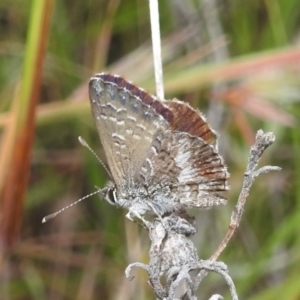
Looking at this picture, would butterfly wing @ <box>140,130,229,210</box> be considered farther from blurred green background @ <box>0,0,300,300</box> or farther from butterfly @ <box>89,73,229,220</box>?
blurred green background @ <box>0,0,300,300</box>

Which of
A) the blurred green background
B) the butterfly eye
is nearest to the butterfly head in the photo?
the butterfly eye

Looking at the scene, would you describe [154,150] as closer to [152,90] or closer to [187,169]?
[187,169]

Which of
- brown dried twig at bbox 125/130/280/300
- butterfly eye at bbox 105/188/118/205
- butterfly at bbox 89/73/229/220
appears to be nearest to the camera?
brown dried twig at bbox 125/130/280/300

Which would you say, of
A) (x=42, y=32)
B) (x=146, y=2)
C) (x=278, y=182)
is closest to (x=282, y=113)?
(x=278, y=182)

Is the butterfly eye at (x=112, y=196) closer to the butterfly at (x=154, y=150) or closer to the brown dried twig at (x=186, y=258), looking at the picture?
the butterfly at (x=154, y=150)

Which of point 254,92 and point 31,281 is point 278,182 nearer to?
point 254,92

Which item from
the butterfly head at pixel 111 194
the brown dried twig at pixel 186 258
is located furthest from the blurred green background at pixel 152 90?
the brown dried twig at pixel 186 258

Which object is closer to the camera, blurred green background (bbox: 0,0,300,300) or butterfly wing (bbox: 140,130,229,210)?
butterfly wing (bbox: 140,130,229,210)

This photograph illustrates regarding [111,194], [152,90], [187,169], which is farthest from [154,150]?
[152,90]
